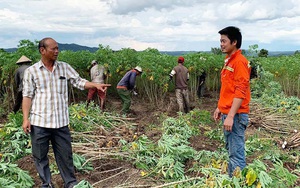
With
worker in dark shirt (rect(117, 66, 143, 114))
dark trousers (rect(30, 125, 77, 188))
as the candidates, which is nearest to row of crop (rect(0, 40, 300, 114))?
worker in dark shirt (rect(117, 66, 143, 114))

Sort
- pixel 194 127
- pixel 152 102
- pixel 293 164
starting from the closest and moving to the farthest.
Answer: pixel 293 164
pixel 194 127
pixel 152 102

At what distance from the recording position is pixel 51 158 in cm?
563

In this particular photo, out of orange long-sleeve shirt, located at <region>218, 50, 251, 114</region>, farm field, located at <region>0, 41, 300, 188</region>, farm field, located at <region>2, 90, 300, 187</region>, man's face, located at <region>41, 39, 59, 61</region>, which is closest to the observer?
orange long-sleeve shirt, located at <region>218, 50, 251, 114</region>

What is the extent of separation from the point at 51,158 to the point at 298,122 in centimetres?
592

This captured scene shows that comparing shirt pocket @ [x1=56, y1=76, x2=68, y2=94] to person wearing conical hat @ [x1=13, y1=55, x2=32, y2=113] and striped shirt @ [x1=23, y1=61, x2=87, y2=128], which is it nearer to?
striped shirt @ [x1=23, y1=61, x2=87, y2=128]

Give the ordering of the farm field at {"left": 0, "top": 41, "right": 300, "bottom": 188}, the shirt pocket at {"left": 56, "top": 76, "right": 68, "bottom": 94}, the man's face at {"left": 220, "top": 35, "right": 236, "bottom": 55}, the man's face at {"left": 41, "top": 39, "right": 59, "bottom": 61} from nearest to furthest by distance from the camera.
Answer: the man's face at {"left": 220, "top": 35, "right": 236, "bottom": 55} → the man's face at {"left": 41, "top": 39, "right": 59, "bottom": 61} → the shirt pocket at {"left": 56, "top": 76, "right": 68, "bottom": 94} → the farm field at {"left": 0, "top": 41, "right": 300, "bottom": 188}

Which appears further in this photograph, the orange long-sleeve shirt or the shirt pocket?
the shirt pocket

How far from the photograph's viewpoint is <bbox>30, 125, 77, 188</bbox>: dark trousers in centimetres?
430

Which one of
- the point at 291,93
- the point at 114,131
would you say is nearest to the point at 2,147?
the point at 114,131

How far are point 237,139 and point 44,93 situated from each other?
7.61 feet

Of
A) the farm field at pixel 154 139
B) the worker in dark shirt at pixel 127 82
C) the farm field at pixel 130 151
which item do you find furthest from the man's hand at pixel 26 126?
the worker in dark shirt at pixel 127 82

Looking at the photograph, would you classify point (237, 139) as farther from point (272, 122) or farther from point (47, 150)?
point (272, 122)

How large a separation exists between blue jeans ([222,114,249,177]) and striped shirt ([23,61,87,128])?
1.98 meters

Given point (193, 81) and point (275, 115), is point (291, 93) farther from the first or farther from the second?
point (275, 115)
